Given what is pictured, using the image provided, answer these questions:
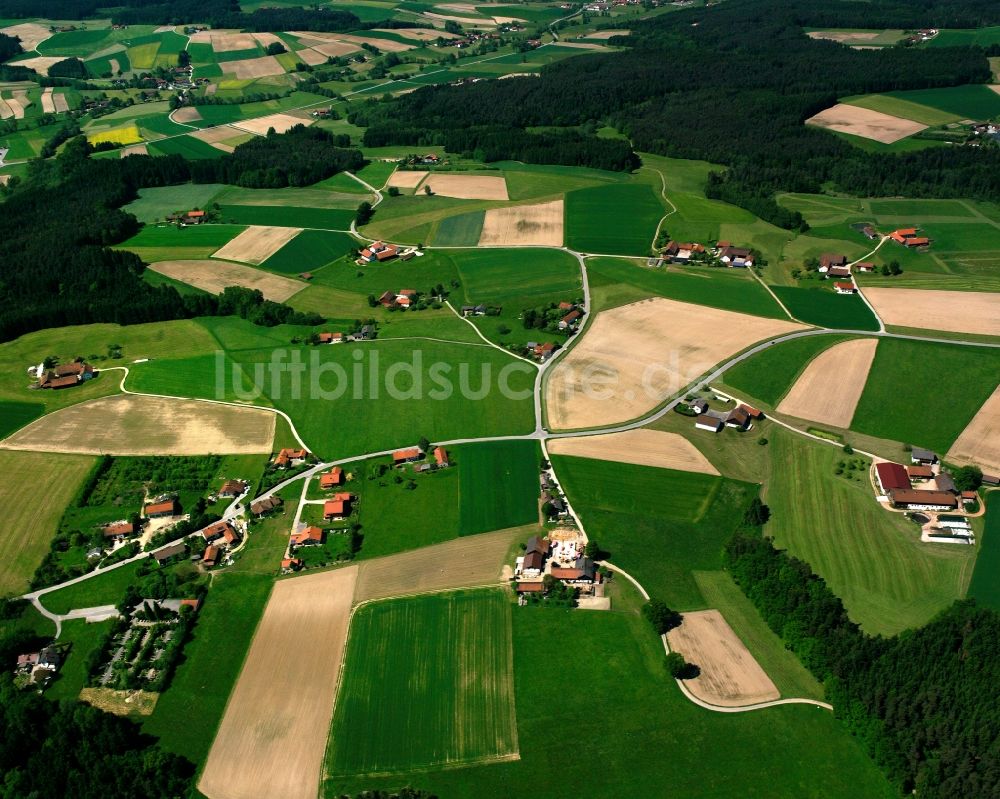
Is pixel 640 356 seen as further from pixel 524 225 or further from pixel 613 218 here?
pixel 524 225

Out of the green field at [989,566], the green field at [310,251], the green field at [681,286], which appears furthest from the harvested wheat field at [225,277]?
the green field at [989,566]

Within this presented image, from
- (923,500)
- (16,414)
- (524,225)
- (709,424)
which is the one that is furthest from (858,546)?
(16,414)

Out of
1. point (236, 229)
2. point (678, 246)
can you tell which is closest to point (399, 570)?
point (678, 246)

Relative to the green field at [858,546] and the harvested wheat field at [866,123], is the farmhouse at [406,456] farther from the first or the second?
the harvested wheat field at [866,123]

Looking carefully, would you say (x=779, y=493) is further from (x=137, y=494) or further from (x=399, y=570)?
(x=137, y=494)

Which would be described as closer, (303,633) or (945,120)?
(303,633)
